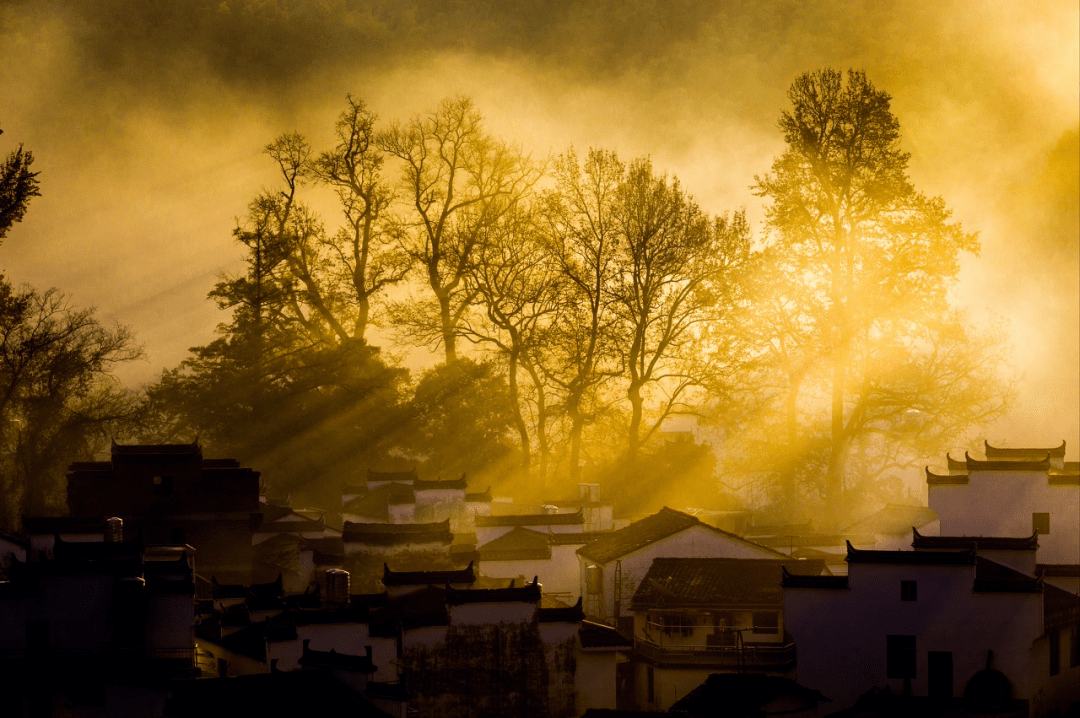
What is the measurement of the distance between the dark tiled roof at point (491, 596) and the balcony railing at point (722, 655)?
174 inches

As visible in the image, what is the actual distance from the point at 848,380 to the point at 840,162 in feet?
21.4

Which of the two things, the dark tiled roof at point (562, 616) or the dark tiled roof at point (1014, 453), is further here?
the dark tiled roof at point (1014, 453)

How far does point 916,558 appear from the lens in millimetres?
33656

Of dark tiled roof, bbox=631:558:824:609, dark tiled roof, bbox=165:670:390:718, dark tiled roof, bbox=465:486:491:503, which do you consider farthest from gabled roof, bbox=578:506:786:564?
dark tiled roof, bbox=165:670:390:718

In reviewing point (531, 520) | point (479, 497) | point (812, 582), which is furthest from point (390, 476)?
point (812, 582)

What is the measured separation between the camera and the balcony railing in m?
34.6

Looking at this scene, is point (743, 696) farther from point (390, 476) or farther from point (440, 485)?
point (390, 476)

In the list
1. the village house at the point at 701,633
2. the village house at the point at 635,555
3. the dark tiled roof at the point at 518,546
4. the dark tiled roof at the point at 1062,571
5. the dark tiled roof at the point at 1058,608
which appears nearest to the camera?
the dark tiled roof at the point at 1058,608

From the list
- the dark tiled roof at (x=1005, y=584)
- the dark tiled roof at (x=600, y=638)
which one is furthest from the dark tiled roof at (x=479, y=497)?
the dark tiled roof at (x=1005, y=584)

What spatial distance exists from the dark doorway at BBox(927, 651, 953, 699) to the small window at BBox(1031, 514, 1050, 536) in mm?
10320

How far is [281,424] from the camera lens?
1898 inches

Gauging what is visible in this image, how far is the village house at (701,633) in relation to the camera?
115 ft

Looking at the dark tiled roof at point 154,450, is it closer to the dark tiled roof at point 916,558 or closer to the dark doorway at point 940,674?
the dark tiled roof at point 916,558

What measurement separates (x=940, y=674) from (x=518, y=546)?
12746mm
